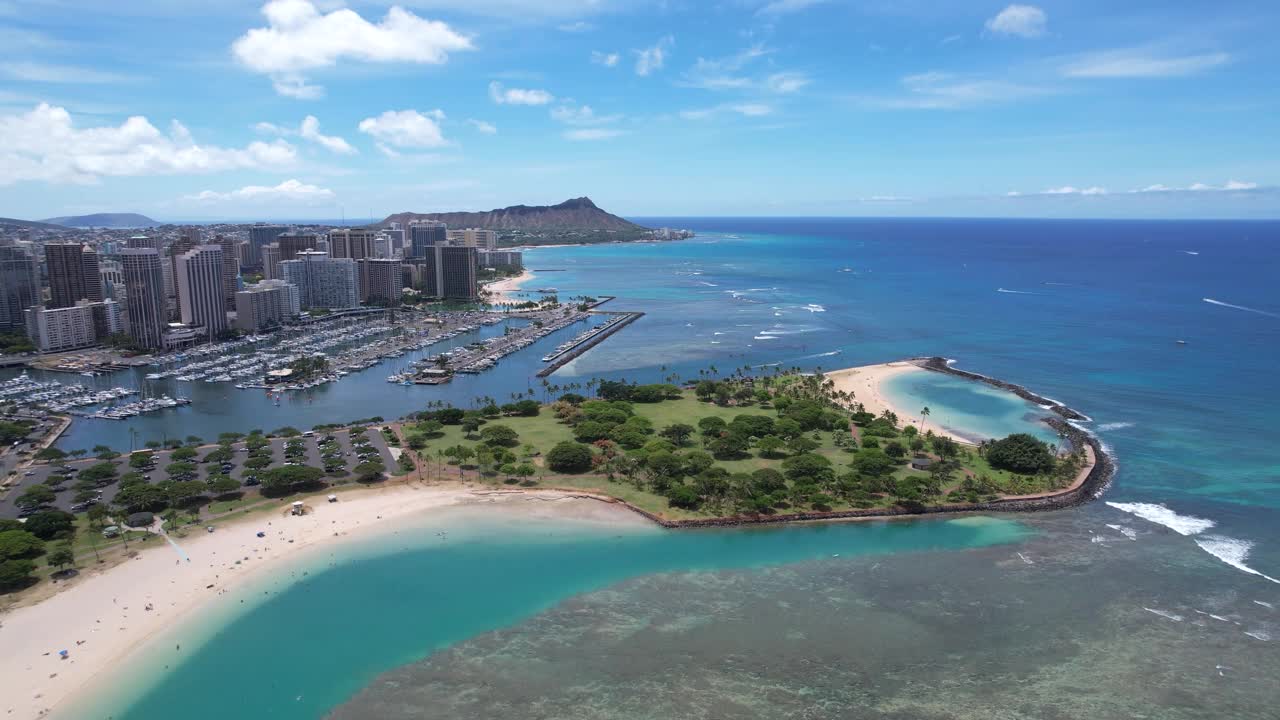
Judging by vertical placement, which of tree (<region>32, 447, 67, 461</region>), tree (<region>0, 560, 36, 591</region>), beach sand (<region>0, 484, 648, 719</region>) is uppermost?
tree (<region>32, 447, 67, 461</region>)

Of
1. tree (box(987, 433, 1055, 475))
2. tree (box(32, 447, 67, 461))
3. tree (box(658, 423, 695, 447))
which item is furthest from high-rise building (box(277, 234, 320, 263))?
tree (box(987, 433, 1055, 475))

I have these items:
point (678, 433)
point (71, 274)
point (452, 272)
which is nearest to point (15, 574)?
point (678, 433)

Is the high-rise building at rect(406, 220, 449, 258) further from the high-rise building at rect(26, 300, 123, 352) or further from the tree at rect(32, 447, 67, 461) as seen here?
the tree at rect(32, 447, 67, 461)

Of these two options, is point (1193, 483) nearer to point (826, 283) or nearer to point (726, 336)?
point (726, 336)

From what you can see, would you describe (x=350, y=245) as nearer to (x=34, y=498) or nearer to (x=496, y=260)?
(x=496, y=260)

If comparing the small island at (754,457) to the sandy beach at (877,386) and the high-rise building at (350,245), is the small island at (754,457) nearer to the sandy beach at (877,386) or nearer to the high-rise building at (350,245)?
the sandy beach at (877,386)

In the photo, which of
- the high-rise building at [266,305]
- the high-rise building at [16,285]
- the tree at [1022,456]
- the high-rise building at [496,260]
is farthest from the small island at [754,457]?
the high-rise building at [496,260]
